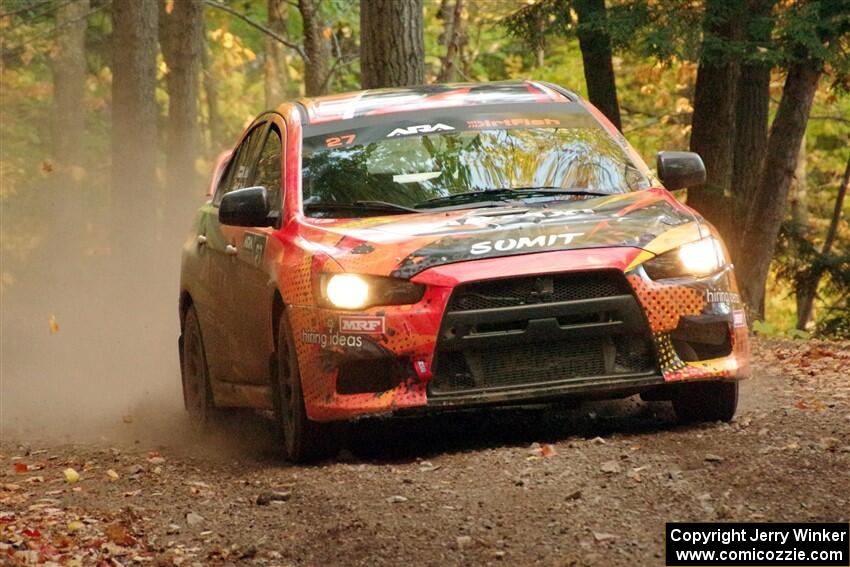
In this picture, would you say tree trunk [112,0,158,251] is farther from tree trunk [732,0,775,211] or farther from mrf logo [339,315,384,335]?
mrf logo [339,315,384,335]

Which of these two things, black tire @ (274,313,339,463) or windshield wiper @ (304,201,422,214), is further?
windshield wiper @ (304,201,422,214)

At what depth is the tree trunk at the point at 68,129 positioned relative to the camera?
115ft

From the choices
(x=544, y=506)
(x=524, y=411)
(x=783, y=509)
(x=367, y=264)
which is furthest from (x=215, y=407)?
(x=783, y=509)

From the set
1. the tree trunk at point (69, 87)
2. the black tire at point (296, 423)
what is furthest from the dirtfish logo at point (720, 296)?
the tree trunk at point (69, 87)

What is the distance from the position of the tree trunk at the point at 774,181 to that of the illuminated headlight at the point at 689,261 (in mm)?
9924

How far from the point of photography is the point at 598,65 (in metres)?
18.5

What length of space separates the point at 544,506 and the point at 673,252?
1.91 m

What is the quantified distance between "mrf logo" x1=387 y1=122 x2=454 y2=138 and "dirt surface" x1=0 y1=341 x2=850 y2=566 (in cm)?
158

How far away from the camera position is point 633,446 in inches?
306

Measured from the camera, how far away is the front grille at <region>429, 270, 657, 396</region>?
7.80 metres

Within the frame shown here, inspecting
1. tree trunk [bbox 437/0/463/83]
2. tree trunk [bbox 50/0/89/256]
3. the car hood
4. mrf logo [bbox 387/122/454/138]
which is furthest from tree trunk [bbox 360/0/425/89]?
tree trunk [bbox 50/0/89/256]

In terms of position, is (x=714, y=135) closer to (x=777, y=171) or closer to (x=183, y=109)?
(x=777, y=171)

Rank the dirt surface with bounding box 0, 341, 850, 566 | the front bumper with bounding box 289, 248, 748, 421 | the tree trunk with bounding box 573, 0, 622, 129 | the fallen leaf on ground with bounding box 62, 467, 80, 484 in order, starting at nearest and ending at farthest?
A: the dirt surface with bounding box 0, 341, 850, 566
the front bumper with bounding box 289, 248, 748, 421
the fallen leaf on ground with bounding box 62, 467, 80, 484
the tree trunk with bounding box 573, 0, 622, 129

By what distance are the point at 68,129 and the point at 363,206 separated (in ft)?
97.2
